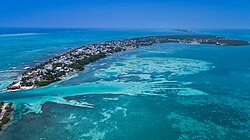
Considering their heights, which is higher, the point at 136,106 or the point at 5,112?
the point at 136,106

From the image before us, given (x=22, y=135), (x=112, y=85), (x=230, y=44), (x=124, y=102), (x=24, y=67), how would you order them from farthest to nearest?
(x=230, y=44) → (x=24, y=67) → (x=112, y=85) → (x=124, y=102) → (x=22, y=135)

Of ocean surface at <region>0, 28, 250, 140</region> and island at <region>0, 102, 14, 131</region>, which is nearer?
ocean surface at <region>0, 28, 250, 140</region>

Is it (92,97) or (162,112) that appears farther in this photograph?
(92,97)

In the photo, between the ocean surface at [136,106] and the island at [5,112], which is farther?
the island at [5,112]

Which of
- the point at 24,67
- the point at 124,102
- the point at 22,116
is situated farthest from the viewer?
the point at 24,67

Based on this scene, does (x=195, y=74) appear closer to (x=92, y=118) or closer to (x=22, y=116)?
(x=92, y=118)

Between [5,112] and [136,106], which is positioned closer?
[5,112]

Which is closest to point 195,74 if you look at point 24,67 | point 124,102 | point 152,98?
point 152,98
